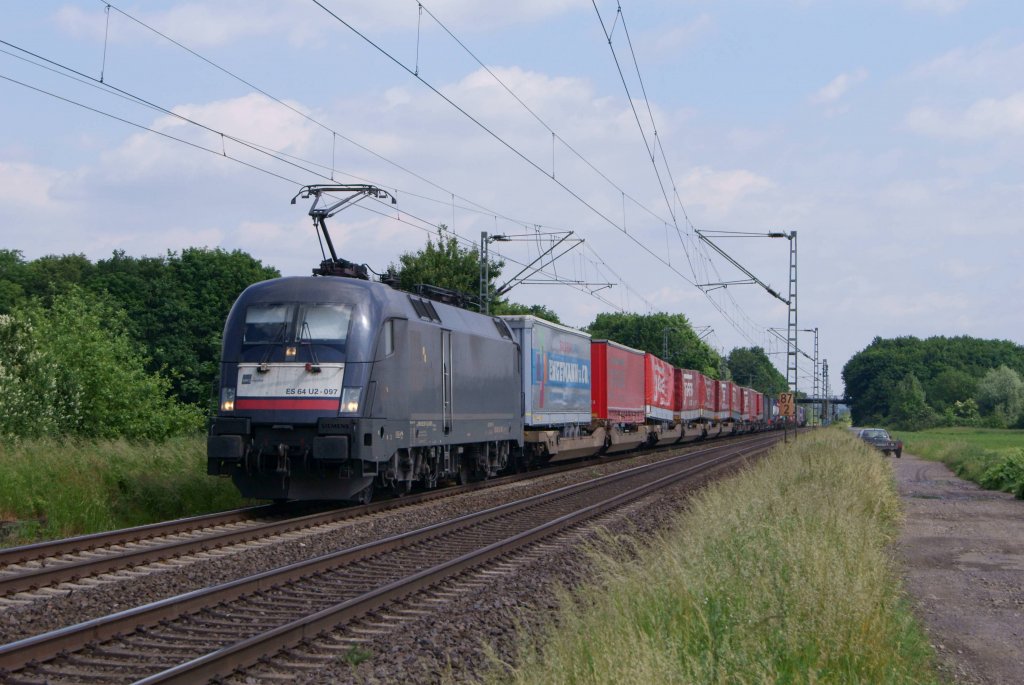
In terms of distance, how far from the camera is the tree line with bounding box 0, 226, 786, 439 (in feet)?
91.8

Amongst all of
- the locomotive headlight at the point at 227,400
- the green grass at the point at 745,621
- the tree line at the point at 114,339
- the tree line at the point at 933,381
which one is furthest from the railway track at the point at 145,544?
the tree line at the point at 933,381

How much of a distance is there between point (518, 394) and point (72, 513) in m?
11.5

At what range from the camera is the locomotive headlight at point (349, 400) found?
14.9 metres

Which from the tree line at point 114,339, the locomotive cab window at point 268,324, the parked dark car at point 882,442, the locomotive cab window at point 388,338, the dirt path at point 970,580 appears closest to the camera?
the dirt path at point 970,580

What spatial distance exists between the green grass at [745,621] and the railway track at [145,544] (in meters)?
4.80

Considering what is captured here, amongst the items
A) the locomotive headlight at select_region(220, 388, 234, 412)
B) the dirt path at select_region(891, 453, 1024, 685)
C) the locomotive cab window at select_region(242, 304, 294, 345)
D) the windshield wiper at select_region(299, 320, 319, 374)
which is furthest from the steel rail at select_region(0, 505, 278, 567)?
the dirt path at select_region(891, 453, 1024, 685)

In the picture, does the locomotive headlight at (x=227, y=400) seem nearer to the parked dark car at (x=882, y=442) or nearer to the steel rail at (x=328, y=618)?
the steel rail at (x=328, y=618)

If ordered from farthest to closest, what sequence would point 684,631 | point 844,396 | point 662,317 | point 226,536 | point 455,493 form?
1. point 844,396
2. point 662,317
3. point 455,493
4. point 226,536
5. point 684,631

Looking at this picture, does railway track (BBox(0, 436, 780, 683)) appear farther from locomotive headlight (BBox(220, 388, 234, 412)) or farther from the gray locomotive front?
locomotive headlight (BBox(220, 388, 234, 412))

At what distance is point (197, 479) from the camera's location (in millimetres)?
17219

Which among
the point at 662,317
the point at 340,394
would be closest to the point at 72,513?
the point at 340,394

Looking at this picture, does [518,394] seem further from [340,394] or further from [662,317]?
[662,317]

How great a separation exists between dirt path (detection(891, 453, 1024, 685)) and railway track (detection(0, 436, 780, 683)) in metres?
4.45

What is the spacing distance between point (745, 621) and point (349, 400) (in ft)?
31.9
